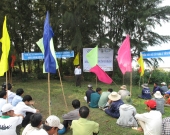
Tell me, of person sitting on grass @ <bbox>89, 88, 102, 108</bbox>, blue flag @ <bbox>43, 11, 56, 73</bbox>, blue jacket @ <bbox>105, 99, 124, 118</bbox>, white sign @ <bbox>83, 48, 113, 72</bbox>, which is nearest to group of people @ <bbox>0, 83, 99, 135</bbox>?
blue flag @ <bbox>43, 11, 56, 73</bbox>

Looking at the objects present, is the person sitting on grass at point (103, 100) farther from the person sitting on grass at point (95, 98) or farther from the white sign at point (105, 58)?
the white sign at point (105, 58)

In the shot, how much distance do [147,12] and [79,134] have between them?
12.9 metres

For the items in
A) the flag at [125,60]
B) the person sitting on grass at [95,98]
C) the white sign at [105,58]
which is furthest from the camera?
the white sign at [105,58]

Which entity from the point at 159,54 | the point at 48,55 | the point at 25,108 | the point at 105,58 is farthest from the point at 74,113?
the point at 105,58

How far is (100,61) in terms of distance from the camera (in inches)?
614

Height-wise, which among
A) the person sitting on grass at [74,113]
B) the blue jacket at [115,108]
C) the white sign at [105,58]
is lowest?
the blue jacket at [115,108]

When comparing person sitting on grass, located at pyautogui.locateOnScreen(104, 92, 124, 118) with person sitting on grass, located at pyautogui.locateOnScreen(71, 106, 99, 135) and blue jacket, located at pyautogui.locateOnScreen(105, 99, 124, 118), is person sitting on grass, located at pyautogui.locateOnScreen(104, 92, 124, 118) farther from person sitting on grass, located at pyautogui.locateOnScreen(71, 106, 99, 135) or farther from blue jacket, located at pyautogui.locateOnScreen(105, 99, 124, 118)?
person sitting on grass, located at pyautogui.locateOnScreen(71, 106, 99, 135)

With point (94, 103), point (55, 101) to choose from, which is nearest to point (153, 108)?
point (94, 103)

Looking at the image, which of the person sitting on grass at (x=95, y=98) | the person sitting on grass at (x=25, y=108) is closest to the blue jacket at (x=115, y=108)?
the person sitting on grass at (x=95, y=98)

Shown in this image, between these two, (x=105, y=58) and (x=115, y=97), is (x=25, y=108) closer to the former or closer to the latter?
(x=115, y=97)

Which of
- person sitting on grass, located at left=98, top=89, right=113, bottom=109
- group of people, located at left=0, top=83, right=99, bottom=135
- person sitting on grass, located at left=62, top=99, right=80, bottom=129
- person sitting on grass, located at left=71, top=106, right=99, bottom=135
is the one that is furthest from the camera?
person sitting on grass, located at left=98, top=89, right=113, bottom=109

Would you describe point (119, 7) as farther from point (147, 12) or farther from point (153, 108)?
point (153, 108)

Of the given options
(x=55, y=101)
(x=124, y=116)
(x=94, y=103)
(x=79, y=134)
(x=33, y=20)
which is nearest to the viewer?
(x=79, y=134)

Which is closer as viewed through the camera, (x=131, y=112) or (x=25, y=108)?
(x=25, y=108)
